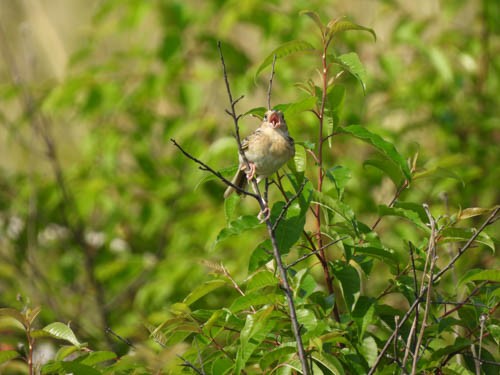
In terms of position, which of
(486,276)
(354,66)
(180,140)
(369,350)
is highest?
(354,66)

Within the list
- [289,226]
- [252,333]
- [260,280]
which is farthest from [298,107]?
[252,333]

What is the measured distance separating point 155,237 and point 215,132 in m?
0.91

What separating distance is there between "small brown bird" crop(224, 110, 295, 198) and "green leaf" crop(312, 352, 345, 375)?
0.53 m

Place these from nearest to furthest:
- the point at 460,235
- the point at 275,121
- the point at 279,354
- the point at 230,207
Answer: the point at 279,354 → the point at 460,235 → the point at 230,207 → the point at 275,121

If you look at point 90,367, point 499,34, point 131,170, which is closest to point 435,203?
point 499,34

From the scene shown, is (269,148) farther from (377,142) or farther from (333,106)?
(377,142)

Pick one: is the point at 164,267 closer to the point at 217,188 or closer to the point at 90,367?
the point at 217,188

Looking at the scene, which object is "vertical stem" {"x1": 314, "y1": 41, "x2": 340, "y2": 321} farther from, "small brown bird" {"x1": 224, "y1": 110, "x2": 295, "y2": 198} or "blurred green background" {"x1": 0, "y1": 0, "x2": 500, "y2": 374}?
"blurred green background" {"x1": 0, "y1": 0, "x2": 500, "y2": 374}

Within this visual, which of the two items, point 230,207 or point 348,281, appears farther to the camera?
point 230,207

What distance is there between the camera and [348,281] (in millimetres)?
1862

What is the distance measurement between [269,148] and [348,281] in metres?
0.50

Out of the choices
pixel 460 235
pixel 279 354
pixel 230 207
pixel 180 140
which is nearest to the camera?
pixel 279 354

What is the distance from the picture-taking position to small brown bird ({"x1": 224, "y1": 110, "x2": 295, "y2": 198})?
2123mm

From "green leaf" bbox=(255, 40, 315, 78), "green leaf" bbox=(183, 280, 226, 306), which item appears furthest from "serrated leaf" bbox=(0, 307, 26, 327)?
"green leaf" bbox=(255, 40, 315, 78)
